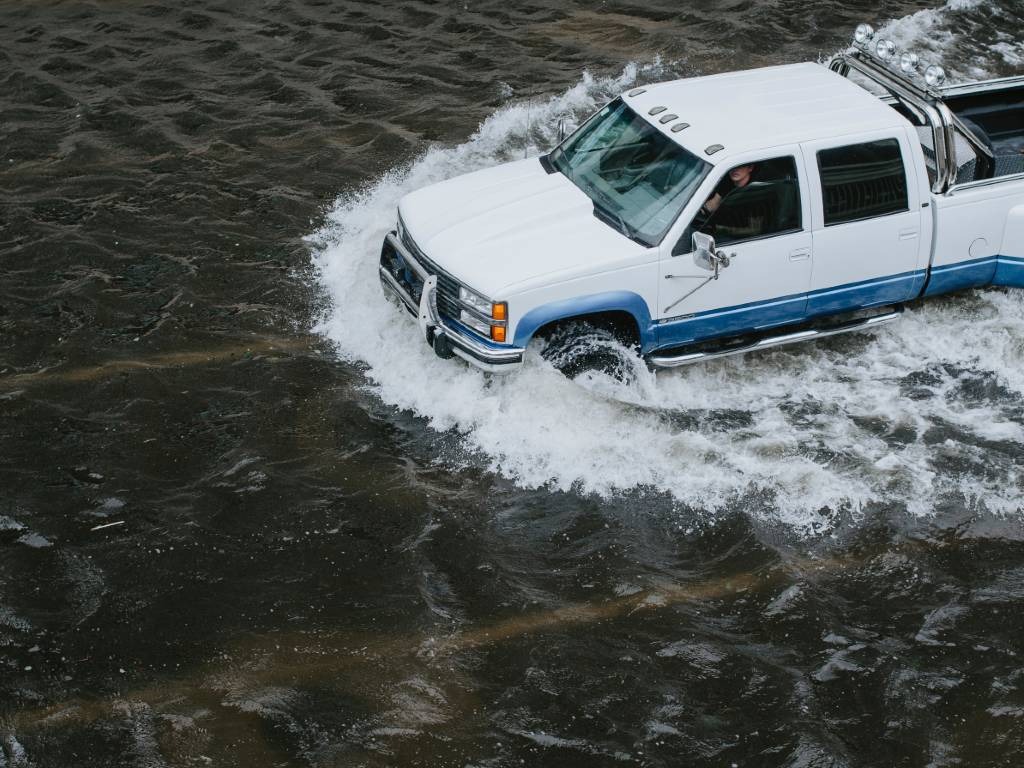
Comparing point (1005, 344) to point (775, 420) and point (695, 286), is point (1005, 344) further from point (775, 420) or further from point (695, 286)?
point (695, 286)

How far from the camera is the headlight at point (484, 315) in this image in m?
7.12

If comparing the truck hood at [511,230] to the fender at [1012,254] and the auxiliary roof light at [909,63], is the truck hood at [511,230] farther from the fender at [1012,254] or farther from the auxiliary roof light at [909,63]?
the fender at [1012,254]

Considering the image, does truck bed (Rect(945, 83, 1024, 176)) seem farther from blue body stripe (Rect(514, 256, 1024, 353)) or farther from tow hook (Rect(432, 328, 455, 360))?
tow hook (Rect(432, 328, 455, 360))

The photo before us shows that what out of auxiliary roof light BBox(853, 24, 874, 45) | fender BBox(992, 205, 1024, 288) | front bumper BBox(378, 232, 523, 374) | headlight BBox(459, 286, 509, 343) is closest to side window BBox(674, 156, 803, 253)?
headlight BBox(459, 286, 509, 343)

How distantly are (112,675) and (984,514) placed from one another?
5501mm

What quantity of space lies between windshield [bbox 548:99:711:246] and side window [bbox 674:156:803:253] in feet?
0.58

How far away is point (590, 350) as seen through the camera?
298 inches

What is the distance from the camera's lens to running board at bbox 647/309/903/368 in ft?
25.5

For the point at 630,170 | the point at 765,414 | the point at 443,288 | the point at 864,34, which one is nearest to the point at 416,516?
the point at 443,288

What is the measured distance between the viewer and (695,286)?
753 cm

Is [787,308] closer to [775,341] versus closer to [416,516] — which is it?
[775,341]

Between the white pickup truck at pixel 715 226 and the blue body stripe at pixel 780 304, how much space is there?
0.01m

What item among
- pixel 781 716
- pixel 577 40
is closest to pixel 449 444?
pixel 781 716

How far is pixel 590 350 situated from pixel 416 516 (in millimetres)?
1714
